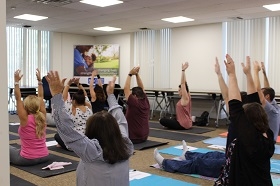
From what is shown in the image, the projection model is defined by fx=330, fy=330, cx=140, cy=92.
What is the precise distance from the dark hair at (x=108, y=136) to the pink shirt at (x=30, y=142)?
6.69 feet

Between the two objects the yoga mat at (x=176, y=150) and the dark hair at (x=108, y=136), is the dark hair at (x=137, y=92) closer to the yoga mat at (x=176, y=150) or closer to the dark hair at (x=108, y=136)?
the yoga mat at (x=176, y=150)

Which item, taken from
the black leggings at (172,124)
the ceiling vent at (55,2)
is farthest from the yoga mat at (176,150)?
the ceiling vent at (55,2)

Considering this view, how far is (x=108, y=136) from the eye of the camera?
1885 millimetres

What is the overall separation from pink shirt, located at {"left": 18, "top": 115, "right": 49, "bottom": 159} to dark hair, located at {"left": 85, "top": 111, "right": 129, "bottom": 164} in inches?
80.2

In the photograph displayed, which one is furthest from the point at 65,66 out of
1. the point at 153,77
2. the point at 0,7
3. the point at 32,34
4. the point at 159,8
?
the point at 0,7

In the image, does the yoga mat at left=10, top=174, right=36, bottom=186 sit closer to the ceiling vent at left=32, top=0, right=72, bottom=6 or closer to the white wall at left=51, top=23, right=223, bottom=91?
the ceiling vent at left=32, top=0, right=72, bottom=6

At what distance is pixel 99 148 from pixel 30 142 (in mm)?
2255

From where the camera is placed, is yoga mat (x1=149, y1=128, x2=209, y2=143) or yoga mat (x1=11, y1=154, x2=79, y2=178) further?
yoga mat (x1=149, y1=128, x2=209, y2=143)

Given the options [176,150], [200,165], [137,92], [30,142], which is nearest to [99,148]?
[200,165]

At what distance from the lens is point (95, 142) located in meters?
1.84

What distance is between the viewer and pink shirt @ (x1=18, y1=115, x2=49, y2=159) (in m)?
3.74

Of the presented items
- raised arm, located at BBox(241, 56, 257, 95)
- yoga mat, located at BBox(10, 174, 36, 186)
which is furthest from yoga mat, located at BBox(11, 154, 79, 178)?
raised arm, located at BBox(241, 56, 257, 95)

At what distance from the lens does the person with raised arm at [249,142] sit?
2.01 m

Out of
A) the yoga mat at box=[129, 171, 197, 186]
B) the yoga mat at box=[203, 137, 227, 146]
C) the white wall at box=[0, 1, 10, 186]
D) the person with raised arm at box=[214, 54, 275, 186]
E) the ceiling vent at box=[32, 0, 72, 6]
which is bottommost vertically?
the yoga mat at box=[129, 171, 197, 186]
